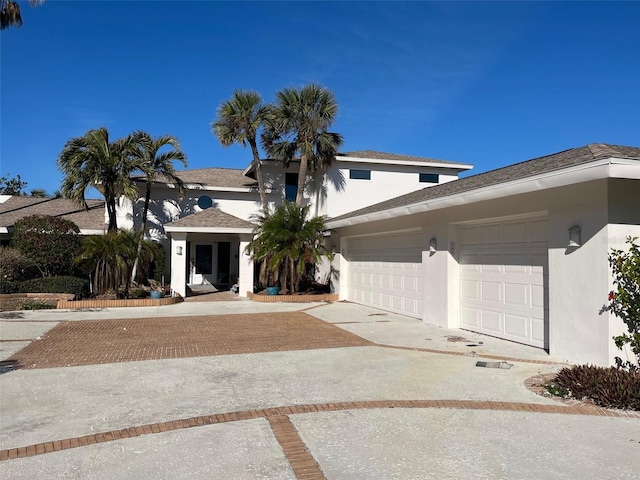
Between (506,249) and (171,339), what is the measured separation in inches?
291

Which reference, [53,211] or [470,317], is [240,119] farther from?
[470,317]

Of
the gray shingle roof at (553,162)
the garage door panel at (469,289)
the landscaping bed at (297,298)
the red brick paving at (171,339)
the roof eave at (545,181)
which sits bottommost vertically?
the red brick paving at (171,339)

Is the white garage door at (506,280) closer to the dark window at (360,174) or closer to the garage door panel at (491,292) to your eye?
the garage door panel at (491,292)

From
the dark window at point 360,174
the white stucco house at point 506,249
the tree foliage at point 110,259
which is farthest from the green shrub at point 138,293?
the dark window at point 360,174

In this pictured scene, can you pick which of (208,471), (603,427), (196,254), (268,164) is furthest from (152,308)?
(603,427)

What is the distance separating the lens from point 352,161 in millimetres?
23656

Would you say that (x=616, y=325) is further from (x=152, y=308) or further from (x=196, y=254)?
(x=196, y=254)

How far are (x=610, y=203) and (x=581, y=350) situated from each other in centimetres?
242

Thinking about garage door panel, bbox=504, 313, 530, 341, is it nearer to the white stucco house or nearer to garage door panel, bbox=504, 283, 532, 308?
the white stucco house

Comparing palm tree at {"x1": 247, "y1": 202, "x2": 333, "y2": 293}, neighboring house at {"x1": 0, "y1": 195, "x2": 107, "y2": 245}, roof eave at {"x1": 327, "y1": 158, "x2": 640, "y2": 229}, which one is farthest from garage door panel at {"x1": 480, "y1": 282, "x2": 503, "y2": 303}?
neighboring house at {"x1": 0, "y1": 195, "x2": 107, "y2": 245}

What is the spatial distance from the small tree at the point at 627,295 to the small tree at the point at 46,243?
1739 centimetres

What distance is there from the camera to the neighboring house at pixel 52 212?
21469 millimetres

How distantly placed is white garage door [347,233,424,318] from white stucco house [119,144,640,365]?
3 cm

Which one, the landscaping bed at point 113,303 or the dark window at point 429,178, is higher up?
the dark window at point 429,178
